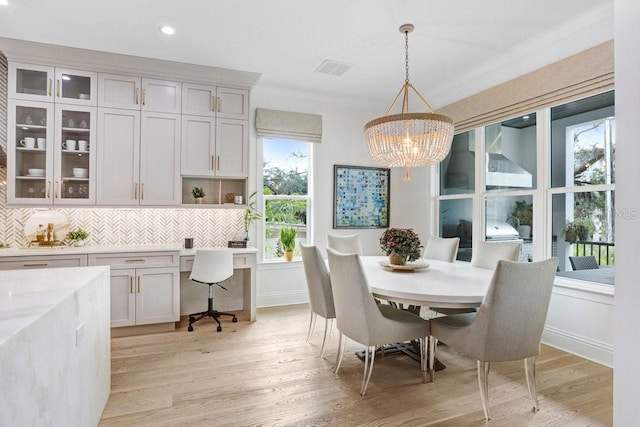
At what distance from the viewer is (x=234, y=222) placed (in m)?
4.44

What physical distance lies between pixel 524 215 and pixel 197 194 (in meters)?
3.58

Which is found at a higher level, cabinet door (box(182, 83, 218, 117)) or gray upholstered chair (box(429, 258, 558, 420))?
cabinet door (box(182, 83, 218, 117))

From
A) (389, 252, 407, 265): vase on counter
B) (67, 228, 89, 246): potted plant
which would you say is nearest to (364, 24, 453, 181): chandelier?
(389, 252, 407, 265): vase on counter

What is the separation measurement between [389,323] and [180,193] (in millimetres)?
2720

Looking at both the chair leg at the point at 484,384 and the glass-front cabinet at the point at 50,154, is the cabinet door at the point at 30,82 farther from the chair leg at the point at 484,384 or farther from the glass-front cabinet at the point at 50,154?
the chair leg at the point at 484,384

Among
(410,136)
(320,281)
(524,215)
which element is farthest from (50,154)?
(524,215)

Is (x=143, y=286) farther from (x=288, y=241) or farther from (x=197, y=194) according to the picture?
(x=288, y=241)

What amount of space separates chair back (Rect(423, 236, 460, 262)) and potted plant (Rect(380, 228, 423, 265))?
0.85 m

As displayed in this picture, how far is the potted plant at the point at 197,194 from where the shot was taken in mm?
4066

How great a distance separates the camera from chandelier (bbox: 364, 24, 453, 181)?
284cm

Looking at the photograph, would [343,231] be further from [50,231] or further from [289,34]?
[50,231]

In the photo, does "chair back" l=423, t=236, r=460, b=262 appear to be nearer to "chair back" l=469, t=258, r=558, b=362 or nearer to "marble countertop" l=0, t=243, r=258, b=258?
"chair back" l=469, t=258, r=558, b=362

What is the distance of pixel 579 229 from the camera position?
3.19m

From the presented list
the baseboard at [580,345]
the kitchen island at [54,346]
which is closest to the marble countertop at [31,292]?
the kitchen island at [54,346]
